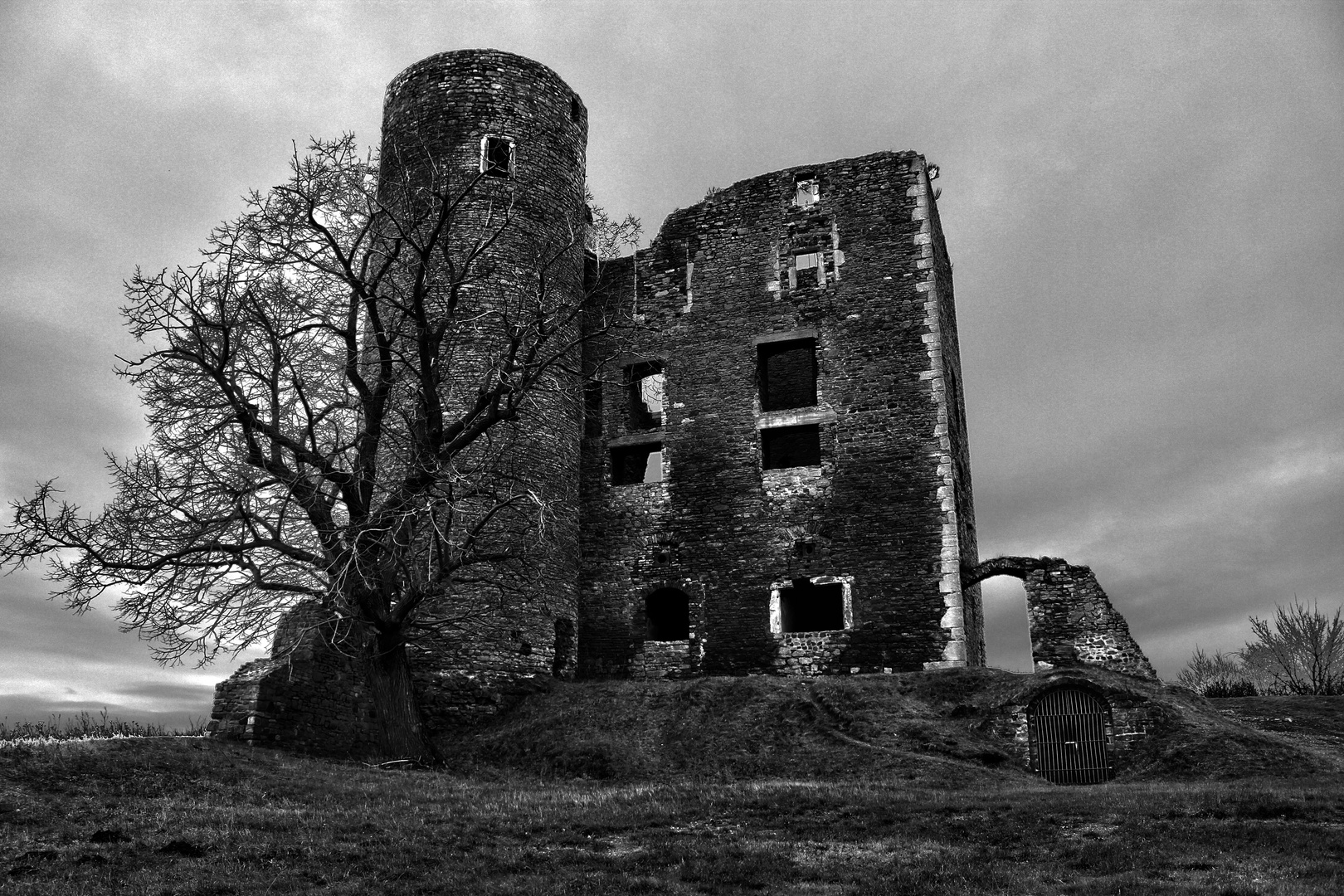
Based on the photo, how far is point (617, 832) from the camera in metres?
10.7

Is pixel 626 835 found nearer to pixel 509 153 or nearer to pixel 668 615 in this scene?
pixel 668 615

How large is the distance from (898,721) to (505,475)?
7.10 meters

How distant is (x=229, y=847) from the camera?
972 cm

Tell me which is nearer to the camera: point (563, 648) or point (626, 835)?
point (626, 835)

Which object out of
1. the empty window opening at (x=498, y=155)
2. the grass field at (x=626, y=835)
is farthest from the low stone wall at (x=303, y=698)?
the empty window opening at (x=498, y=155)

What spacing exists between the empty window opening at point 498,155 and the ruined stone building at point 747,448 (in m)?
0.06

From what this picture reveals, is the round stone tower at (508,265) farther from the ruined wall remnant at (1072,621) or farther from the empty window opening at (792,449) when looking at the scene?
the ruined wall remnant at (1072,621)

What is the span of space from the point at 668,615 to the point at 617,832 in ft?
40.1

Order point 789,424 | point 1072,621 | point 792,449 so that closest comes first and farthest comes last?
point 1072,621, point 789,424, point 792,449

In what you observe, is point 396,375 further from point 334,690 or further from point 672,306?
point 672,306

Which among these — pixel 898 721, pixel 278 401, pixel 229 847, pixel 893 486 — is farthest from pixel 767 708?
pixel 229 847

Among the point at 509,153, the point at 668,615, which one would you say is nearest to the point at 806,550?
the point at 668,615

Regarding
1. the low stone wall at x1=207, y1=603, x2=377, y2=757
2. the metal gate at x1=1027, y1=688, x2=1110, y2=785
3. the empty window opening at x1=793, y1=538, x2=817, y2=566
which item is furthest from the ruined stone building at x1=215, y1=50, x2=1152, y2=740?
the metal gate at x1=1027, y1=688, x2=1110, y2=785

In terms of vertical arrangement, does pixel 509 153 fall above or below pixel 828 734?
above
